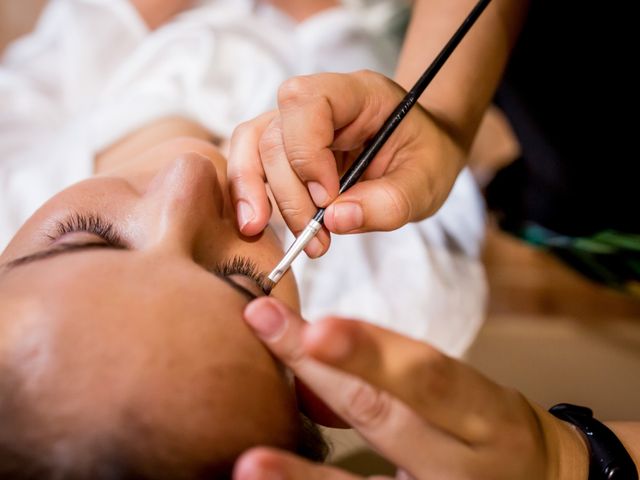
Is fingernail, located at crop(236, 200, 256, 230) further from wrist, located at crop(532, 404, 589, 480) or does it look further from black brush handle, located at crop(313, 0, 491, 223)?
wrist, located at crop(532, 404, 589, 480)

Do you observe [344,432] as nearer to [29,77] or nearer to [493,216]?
[493,216]

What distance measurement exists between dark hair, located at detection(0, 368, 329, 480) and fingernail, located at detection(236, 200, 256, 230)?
9.0 inches

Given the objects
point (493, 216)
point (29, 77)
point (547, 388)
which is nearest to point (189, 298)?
point (547, 388)

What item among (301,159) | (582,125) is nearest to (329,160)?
(301,159)

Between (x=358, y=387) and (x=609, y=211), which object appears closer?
(x=358, y=387)

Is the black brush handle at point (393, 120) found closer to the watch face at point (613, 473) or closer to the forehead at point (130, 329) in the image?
the forehead at point (130, 329)

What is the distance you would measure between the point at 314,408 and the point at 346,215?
0.17 metres

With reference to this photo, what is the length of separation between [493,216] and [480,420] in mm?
Answer: 910

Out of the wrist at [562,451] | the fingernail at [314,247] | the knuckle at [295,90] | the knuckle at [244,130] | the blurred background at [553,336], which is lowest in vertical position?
the blurred background at [553,336]

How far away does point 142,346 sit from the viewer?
0.40 metres

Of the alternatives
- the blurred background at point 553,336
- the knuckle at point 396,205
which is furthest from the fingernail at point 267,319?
the blurred background at point 553,336

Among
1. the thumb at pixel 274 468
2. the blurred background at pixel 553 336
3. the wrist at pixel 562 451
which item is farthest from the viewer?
the blurred background at pixel 553 336

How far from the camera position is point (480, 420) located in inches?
16.4

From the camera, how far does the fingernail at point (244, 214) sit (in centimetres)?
57
